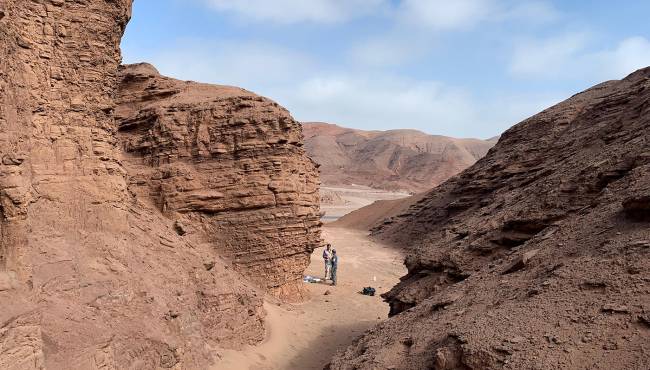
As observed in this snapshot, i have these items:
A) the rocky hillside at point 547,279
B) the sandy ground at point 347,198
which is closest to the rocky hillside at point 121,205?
the rocky hillside at point 547,279

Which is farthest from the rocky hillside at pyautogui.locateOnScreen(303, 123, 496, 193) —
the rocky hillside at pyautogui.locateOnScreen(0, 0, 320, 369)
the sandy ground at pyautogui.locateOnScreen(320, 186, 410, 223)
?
the rocky hillside at pyautogui.locateOnScreen(0, 0, 320, 369)

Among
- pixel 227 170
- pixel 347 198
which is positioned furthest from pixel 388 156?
pixel 227 170

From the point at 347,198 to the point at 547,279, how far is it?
207ft

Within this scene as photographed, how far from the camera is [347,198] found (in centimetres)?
6862

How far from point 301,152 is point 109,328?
7930mm

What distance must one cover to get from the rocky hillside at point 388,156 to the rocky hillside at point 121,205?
239 ft

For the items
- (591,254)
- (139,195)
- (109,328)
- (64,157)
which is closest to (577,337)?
(591,254)

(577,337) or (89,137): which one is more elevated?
(89,137)

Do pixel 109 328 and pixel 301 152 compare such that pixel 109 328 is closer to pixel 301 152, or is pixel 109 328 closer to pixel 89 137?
pixel 89 137

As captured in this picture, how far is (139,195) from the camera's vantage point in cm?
1153

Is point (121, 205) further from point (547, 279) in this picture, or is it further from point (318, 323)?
point (547, 279)

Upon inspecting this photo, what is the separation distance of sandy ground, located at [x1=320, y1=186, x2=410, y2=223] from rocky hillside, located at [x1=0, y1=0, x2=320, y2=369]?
108 ft

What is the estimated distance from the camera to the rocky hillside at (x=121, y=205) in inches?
223

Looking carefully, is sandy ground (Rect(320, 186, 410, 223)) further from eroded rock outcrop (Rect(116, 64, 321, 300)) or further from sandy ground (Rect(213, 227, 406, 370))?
eroded rock outcrop (Rect(116, 64, 321, 300))
